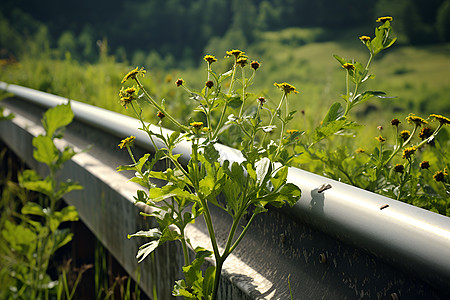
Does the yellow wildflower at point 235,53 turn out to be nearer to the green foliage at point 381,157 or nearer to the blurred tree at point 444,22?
the green foliage at point 381,157

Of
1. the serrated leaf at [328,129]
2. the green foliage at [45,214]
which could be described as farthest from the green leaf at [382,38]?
the green foliage at [45,214]

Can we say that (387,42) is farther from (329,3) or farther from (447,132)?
(329,3)

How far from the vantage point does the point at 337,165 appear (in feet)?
5.47

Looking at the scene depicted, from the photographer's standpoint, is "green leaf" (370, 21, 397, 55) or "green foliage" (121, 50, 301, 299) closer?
"green foliage" (121, 50, 301, 299)

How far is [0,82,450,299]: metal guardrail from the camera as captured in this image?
872 millimetres

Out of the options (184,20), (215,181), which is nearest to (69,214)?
(215,181)

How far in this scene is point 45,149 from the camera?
250cm

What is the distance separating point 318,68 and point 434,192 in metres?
62.3

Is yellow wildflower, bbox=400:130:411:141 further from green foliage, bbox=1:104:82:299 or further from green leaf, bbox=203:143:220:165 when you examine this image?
green foliage, bbox=1:104:82:299

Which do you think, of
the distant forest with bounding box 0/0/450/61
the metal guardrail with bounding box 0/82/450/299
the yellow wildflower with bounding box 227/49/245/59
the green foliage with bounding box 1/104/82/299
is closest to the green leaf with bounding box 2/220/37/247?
the green foliage with bounding box 1/104/82/299

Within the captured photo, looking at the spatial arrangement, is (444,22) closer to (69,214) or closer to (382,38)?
(69,214)

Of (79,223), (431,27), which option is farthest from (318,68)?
(79,223)

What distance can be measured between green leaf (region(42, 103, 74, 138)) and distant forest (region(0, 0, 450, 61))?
2374 inches

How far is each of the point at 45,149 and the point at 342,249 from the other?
6.12 ft
